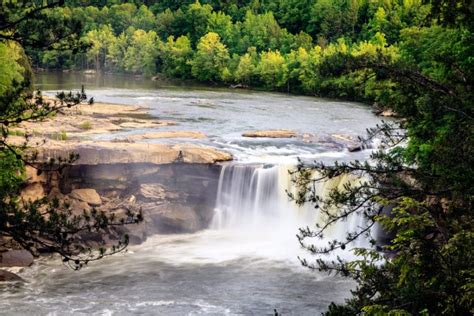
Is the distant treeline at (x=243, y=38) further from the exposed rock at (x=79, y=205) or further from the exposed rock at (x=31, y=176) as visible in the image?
the exposed rock at (x=31, y=176)

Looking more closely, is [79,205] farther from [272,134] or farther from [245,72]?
[245,72]

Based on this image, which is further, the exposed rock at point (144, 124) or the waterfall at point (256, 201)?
the exposed rock at point (144, 124)

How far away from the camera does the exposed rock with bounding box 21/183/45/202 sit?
24.5 meters

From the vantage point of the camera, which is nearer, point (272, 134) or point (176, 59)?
point (272, 134)

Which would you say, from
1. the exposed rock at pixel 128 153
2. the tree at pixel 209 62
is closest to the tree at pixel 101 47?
the tree at pixel 209 62

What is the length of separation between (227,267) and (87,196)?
721cm

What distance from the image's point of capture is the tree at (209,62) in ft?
283

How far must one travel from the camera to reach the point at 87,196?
26078 mm

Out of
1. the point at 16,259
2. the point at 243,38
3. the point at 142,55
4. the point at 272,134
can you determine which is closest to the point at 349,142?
the point at 272,134

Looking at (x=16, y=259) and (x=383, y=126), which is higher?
(x=383, y=126)

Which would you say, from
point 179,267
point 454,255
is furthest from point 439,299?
point 179,267

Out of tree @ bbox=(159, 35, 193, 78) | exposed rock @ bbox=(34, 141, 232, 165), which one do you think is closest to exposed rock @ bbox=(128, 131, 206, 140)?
exposed rock @ bbox=(34, 141, 232, 165)

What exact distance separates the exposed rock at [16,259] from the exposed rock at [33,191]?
3058 millimetres

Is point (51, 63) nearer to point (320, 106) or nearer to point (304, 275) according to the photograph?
point (320, 106)
